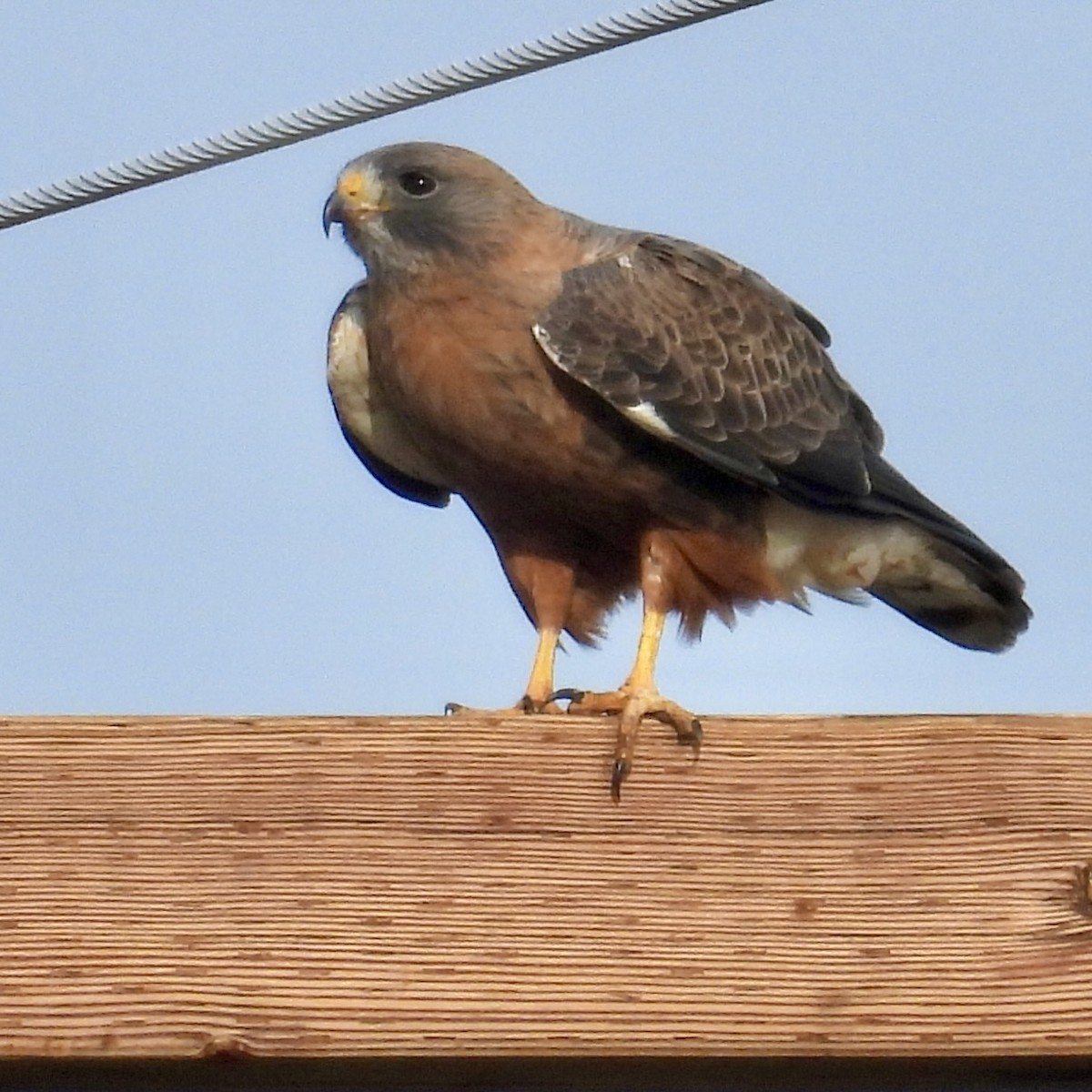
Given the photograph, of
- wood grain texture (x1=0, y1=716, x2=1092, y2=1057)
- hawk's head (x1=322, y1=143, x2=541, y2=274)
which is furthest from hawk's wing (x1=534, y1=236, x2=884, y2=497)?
wood grain texture (x1=0, y1=716, x2=1092, y2=1057)

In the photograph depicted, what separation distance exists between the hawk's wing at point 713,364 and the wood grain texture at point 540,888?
4.54 feet

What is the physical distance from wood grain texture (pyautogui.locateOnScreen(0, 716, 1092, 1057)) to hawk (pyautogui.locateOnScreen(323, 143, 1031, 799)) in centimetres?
99

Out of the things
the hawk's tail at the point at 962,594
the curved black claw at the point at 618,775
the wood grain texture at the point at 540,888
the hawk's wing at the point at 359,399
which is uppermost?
the hawk's wing at the point at 359,399

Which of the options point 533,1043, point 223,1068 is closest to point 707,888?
point 533,1043

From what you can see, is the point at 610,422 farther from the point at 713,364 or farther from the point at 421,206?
the point at 421,206

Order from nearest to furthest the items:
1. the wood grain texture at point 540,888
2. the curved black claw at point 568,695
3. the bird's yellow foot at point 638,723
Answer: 1. the wood grain texture at point 540,888
2. the bird's yellow foot at point 638,723
3. the curved black claw at point 568,695

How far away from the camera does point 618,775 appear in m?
1.86

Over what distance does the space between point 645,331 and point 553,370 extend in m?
0.24

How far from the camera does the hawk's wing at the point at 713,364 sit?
3238mm

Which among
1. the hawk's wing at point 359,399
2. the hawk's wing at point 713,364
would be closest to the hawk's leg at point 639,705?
the hawk's wing at point 713,364

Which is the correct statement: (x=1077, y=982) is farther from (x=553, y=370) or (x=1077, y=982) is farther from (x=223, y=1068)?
(x=553, y=370)

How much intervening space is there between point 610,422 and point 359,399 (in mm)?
598

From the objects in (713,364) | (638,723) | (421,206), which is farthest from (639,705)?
(421,206)

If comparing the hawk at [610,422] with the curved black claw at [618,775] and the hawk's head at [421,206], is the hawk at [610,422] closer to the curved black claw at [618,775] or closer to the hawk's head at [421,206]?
the hawk's head at [421,206]
